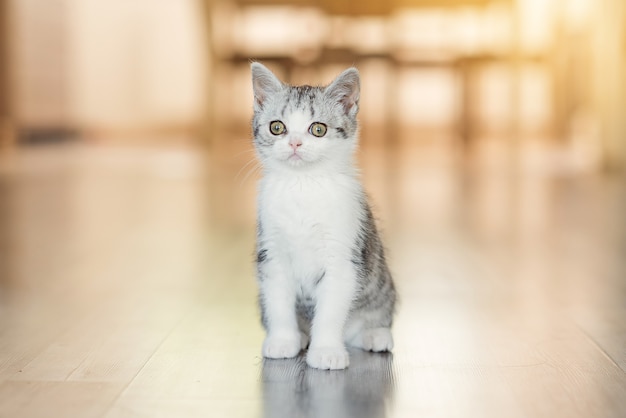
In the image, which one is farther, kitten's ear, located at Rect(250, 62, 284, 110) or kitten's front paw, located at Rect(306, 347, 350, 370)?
kitten's ear, located at Rect(250, 62, 284, 110)

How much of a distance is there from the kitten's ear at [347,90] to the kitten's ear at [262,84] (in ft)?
0.32

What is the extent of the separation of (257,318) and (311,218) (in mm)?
443

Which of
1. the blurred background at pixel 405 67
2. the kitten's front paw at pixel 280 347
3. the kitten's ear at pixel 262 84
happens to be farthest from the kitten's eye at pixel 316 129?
the blurred background at pixel 405 67

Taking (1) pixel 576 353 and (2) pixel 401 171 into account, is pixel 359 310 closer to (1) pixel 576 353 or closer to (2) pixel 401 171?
(1) pixel 576 353

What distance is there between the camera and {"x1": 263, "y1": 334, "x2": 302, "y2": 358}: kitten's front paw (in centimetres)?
154

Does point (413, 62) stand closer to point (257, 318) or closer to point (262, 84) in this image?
point (257, 318)

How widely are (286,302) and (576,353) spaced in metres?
0.54

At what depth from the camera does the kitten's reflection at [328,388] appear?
1.25m

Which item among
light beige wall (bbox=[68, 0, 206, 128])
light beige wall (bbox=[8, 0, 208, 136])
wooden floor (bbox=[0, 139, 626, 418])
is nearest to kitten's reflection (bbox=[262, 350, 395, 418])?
wooden floor (bbox=[0, 139, 626, 418])

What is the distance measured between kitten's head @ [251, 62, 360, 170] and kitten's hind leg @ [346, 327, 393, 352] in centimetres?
32

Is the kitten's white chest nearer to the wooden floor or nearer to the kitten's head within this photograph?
the kitten's head

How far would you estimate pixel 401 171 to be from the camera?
6.03 meters

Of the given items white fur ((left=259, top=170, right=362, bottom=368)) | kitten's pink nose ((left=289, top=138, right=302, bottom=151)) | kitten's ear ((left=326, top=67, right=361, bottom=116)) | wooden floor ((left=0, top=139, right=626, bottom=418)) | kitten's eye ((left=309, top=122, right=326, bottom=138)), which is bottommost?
wooden floor ((left=0, top=139, right=626, bottom=418))

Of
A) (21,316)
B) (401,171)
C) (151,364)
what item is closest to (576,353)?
(151,364)
